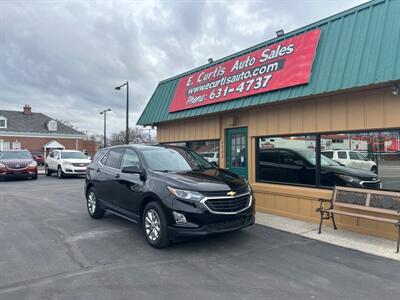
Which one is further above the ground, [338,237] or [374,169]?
[374,169]

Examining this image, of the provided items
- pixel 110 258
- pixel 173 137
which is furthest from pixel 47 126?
pixel 110 258

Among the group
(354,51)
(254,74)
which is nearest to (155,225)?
(254,74)

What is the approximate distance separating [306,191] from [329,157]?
95cm

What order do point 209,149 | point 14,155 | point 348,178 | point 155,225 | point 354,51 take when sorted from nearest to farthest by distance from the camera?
point 155,225
point 354,51
point 348,178
point 209,149
point 14,155

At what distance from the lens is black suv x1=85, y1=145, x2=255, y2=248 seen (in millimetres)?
5211

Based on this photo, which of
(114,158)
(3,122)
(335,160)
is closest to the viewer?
(335,160)

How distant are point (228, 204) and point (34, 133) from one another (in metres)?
46.2

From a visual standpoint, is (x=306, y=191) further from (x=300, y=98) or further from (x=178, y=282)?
(x=178, y=282)

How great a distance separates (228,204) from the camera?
5.41m

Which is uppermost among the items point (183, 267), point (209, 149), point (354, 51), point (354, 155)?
point (354, 51)

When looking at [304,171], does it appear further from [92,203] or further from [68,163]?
[68,163]

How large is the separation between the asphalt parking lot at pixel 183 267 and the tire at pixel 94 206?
75cm

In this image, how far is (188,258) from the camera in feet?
16.7

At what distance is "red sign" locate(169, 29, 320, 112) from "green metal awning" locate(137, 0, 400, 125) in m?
0.19
